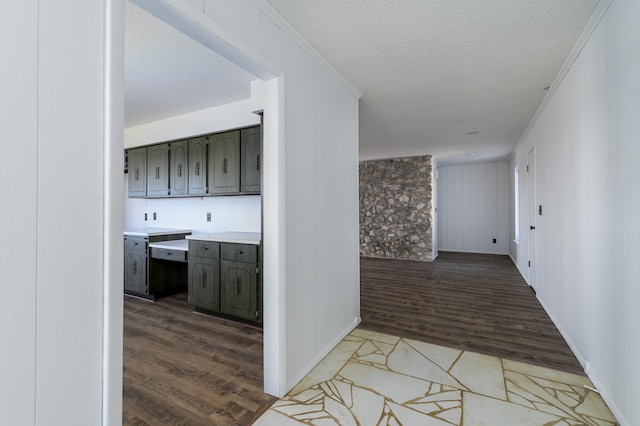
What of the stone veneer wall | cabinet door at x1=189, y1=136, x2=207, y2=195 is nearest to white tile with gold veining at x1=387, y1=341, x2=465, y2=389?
cabinet door at x1=189, y1=136, x2=207, y2=195

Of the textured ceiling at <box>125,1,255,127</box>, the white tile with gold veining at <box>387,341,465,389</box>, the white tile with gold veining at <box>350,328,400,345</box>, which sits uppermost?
the textured ceiling at <box>125,1,255,127</box>

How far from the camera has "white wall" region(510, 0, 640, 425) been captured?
4.95 ft

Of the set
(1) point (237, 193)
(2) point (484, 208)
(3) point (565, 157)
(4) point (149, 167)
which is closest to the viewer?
(3) point (565, 157)

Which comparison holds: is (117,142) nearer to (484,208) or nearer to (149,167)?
(149,167)

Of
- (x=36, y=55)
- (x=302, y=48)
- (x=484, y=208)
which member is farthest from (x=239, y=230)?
(x=484, y=208)

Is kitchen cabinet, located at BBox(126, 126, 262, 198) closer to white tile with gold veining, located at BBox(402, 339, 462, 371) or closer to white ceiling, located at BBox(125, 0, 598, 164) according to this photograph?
white ceiling, located at BBox(125, 0, 598, 164)

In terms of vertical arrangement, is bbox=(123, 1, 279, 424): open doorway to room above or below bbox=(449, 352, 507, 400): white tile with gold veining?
above

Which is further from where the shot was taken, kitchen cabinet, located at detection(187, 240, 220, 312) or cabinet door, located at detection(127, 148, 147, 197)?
cabinet door, located at detection(127, 148, 147, 197)

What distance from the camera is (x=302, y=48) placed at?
2160 mm

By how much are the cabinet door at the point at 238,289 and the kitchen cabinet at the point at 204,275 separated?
0.09 meters

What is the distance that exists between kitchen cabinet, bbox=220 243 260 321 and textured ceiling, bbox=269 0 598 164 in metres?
1.99

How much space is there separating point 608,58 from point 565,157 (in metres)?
1.07

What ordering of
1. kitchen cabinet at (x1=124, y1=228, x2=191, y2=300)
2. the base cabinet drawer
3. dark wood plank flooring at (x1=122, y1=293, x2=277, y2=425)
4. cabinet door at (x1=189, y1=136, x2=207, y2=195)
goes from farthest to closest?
kitchen cabinet at (x1=124, y1=228, x2=191, y2=300) → cabinet door at (x1=189, y1=136, x2=207, y2=195) → the base cabinet drawer → dark wood plank flooring at (x1=122, y1=293, x2=277, y2=425)

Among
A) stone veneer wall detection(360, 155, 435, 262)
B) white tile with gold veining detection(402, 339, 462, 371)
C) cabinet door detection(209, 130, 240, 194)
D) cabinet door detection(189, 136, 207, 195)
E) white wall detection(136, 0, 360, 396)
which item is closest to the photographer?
white wall detection(136, 0, 360, 396)
